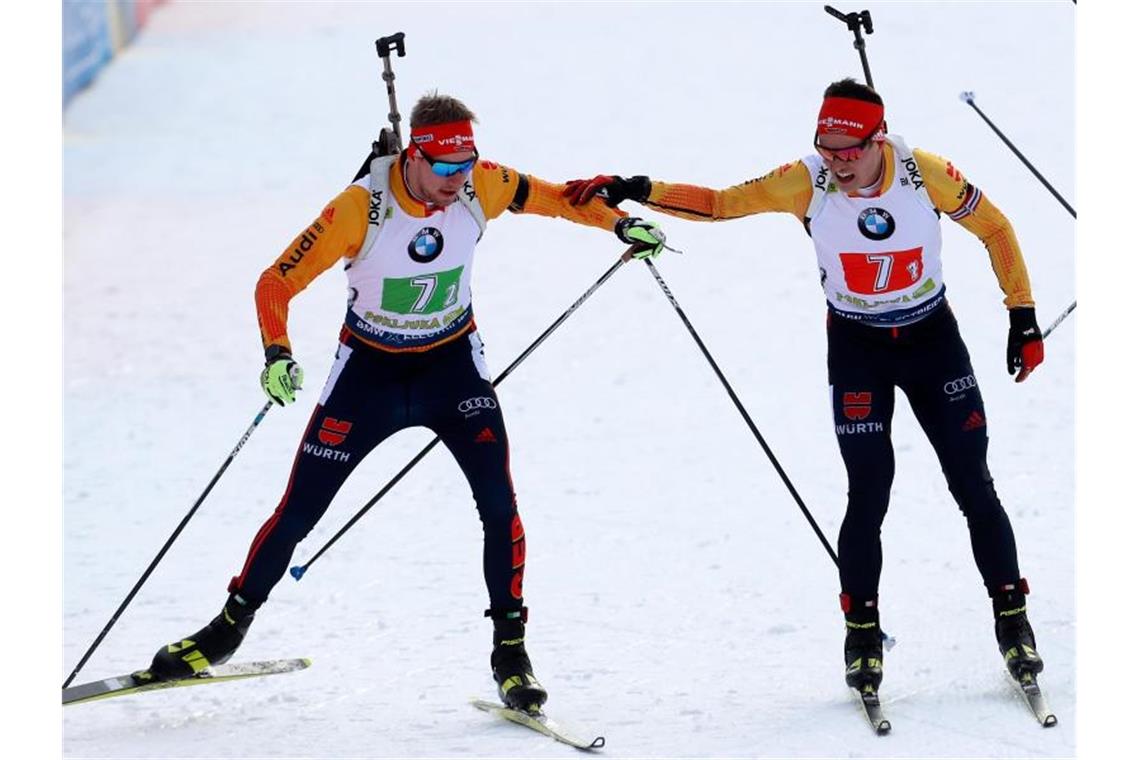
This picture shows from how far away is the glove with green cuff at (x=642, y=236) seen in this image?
567 cm

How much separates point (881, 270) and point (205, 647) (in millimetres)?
2394

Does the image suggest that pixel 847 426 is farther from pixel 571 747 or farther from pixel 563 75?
pixel 563 75

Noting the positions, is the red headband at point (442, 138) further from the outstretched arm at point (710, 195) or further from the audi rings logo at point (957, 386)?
the audi rings logo at point (957, 386)

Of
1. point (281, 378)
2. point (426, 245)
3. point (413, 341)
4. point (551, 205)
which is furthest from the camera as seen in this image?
point (551, 205)

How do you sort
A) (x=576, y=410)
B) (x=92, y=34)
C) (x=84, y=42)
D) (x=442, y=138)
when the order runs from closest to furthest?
(x=442, y=138), (x=576, y=410), (x=84, y=42), (x=92, y=34)

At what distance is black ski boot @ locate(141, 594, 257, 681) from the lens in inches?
226

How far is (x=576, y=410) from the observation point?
10.0 metres

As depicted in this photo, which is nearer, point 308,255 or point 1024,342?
point 308,255

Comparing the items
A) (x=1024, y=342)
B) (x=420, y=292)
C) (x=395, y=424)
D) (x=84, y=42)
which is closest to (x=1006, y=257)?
(x=1024, y=342)

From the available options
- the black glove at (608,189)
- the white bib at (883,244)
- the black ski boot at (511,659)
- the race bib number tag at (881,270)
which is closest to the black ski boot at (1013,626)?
the white bib at (883,244)

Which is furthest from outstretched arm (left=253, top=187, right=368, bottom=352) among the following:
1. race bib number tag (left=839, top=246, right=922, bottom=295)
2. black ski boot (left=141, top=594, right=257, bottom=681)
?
race bib number tag (left=839, top=246, right=922, bottom=295)

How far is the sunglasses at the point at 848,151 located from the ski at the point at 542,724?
73.1 inches

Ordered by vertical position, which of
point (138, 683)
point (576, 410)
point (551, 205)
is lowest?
point (138, 683)

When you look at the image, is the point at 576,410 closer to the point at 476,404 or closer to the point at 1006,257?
the point at 476,404
